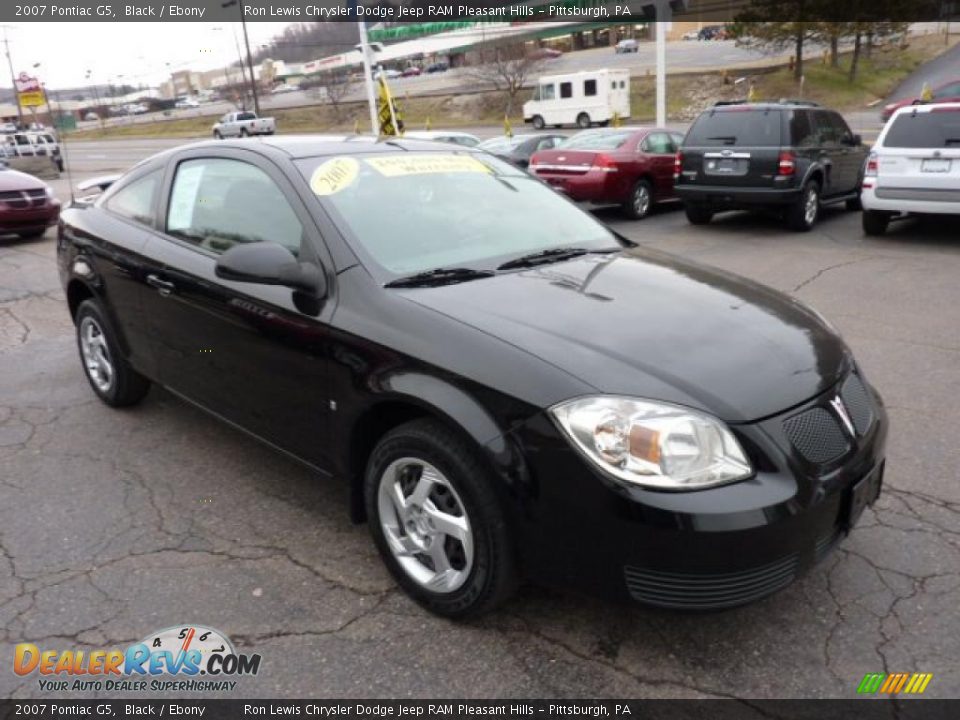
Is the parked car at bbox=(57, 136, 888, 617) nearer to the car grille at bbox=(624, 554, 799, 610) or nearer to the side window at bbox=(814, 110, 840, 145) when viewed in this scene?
the car grille at bbox=(624, 554, 799, 610)

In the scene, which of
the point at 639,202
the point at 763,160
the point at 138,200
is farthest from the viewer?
the point at 639,202

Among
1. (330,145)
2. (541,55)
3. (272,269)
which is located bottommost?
(272,269)

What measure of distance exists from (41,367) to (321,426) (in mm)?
3868

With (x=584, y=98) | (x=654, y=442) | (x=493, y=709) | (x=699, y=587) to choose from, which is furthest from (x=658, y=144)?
(x=584, y=98)

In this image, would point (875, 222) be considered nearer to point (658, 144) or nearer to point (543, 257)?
point (658, 144)

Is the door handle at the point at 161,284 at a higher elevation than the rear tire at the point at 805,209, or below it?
higher

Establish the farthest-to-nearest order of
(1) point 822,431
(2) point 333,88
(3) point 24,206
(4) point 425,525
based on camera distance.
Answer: (2) point 333,88 → (3) point 24,206 → (4) point 425,525 → (1) point 822,431

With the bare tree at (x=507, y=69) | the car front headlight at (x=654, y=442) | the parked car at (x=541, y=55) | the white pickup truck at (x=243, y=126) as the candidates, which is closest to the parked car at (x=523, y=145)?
the car front headlight at (x=654, y=442)

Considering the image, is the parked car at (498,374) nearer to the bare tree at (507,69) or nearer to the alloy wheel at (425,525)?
the alloy wheel at (425,525)

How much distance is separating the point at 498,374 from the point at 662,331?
2.00 feet

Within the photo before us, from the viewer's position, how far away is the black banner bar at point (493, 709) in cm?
229

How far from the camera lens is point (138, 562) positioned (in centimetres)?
317

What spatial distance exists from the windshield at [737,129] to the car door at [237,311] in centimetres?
849

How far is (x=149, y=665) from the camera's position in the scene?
2.60 m
